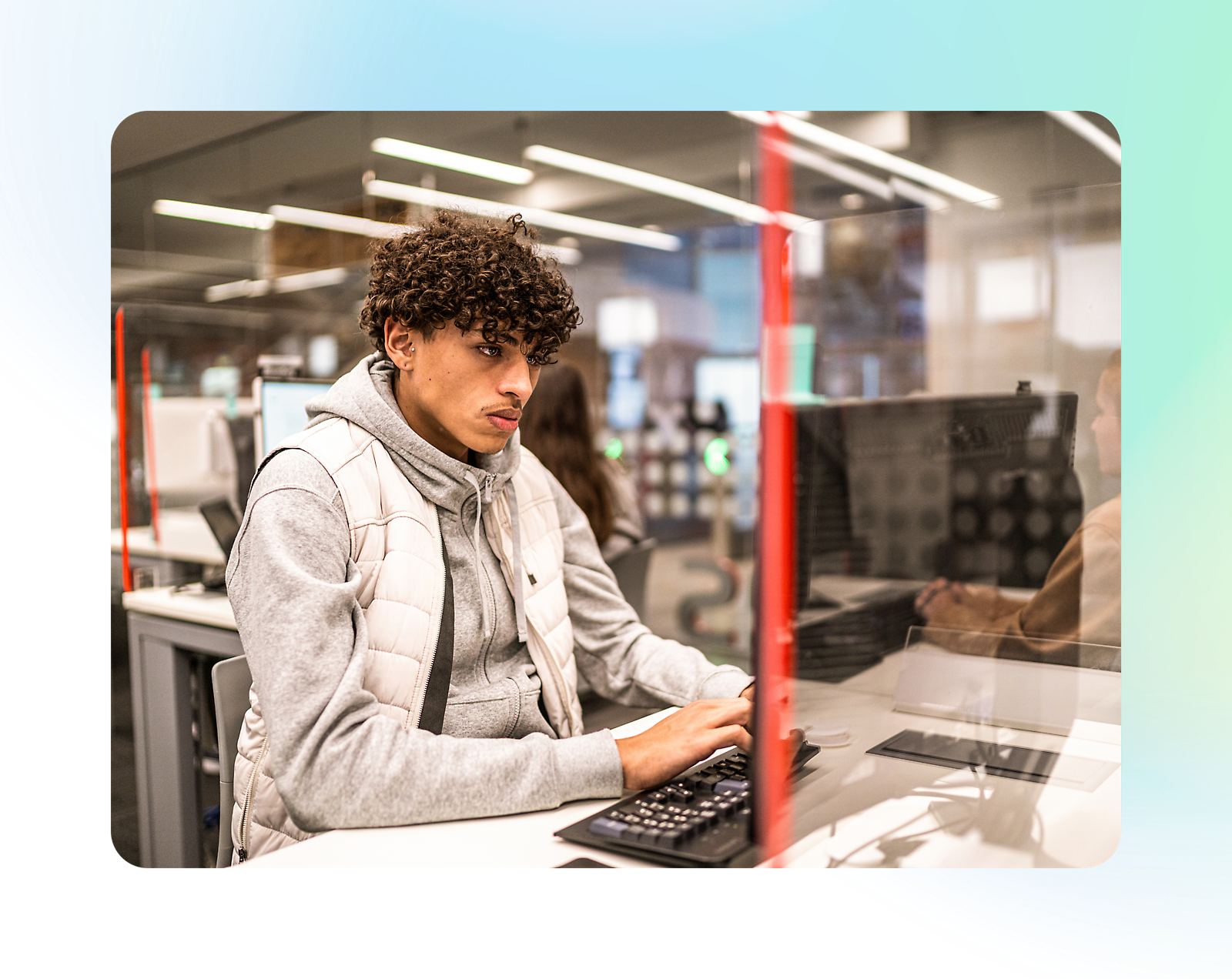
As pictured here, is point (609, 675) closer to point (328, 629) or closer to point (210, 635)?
point (328, 629)

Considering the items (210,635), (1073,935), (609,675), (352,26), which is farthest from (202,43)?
(1073,935)

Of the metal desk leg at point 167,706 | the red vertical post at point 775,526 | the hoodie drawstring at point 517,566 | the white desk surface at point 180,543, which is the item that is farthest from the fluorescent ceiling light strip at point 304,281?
the red vertical post at point 775,526

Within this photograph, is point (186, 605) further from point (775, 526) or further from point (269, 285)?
point (269, 285)

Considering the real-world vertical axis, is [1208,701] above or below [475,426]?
below

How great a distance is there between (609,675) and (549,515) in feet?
0.89

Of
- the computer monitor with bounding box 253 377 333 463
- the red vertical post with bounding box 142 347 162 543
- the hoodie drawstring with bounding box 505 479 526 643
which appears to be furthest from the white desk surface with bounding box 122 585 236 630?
the hoodie drawstring with bounding box 505 479 526 643

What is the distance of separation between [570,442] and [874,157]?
1235mm

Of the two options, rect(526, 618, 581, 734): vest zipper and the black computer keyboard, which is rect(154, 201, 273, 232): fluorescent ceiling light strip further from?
the black computer keyboard

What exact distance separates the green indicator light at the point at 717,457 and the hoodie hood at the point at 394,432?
3902 millimetres

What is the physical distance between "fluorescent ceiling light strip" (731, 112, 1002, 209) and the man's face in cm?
40

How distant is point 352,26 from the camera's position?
3.33ft

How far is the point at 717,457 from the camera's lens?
511 cm

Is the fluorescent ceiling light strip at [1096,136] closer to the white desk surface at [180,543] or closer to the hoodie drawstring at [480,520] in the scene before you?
the hoodie drawstring at [480,520]

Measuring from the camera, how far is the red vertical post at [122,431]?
113 centimetres
